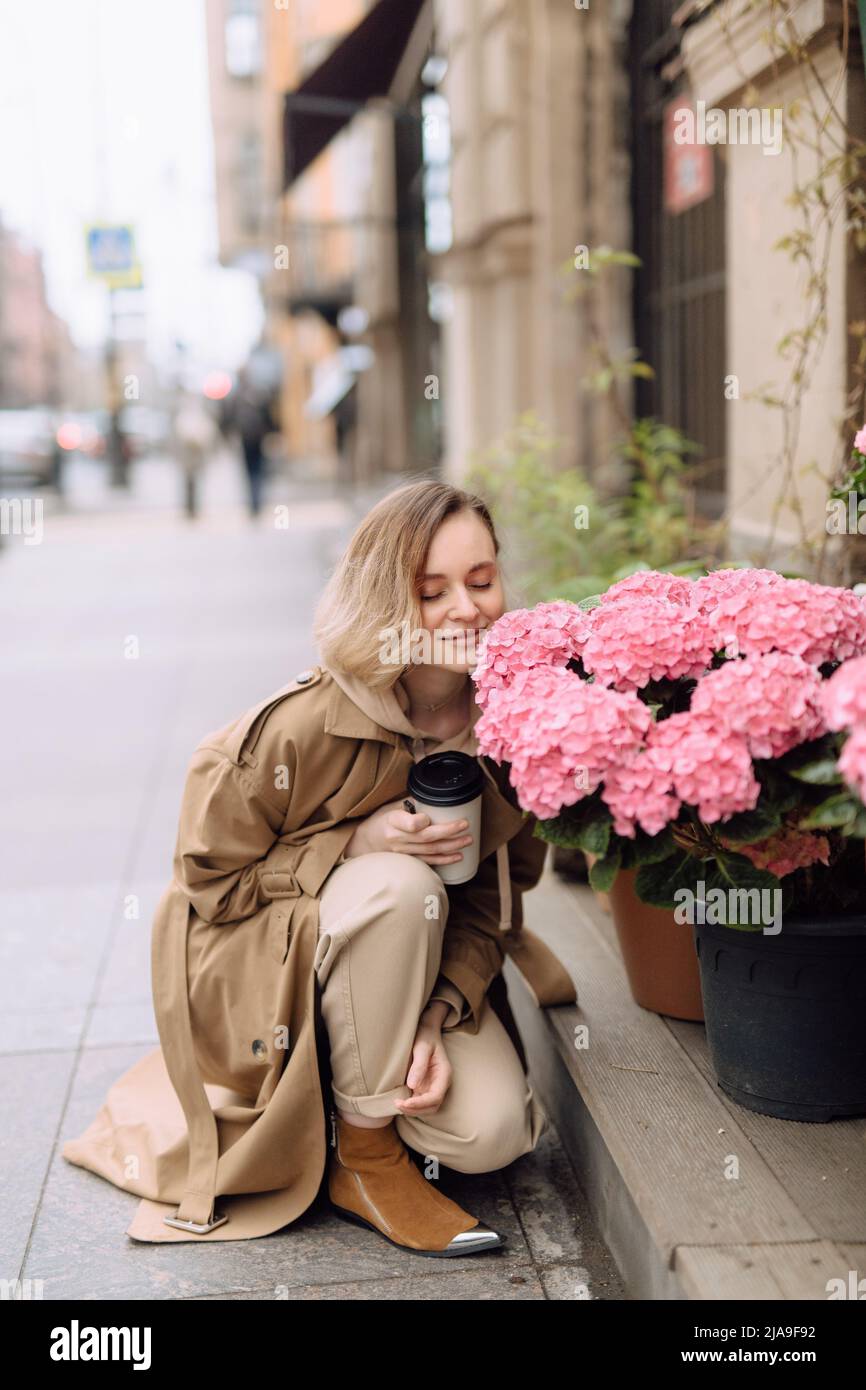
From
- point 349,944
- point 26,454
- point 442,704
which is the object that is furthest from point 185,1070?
point 26,454

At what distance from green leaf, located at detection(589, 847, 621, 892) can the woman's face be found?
0.58 metres

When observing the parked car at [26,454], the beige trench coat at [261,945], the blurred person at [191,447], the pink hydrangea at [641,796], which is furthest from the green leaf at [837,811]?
the parked car at [26,454]

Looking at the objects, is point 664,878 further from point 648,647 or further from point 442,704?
point 442,704

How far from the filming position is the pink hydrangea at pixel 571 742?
213 centimetres

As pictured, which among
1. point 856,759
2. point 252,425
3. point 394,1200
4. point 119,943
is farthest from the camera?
point 252,425

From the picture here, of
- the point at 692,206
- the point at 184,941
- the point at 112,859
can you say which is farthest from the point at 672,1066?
the point at 692,206

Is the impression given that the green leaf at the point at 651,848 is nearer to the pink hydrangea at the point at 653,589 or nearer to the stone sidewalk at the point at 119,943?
the pink hydrangea at the point at 653,589

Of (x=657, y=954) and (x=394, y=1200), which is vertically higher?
(x=657, y=954)

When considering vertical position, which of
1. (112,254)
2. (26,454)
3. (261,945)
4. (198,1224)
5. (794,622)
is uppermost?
(112,254)

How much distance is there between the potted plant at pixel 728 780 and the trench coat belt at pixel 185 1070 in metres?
0.84

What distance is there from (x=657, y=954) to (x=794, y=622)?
105 cm

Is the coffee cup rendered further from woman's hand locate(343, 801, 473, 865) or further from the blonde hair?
the blonde hair

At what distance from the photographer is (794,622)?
2195mm

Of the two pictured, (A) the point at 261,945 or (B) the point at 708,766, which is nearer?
(B) the point at 708,766
